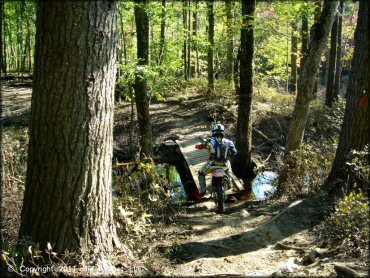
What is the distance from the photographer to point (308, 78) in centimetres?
883

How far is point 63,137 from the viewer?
3791mm

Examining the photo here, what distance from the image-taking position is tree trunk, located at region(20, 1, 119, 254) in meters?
3.71

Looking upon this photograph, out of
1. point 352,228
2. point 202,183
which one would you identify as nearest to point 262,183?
point 202,183

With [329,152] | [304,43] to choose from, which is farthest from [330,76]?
[329,152]

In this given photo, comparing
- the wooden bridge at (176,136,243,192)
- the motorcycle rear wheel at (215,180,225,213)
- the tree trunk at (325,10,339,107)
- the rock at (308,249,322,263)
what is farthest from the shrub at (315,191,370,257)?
the tree trunk at (325,10,339,107)

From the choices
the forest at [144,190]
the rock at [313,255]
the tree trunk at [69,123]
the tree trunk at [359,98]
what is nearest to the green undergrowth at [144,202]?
the forest at [144,190]

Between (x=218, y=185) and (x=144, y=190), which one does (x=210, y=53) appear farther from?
(x=144, y=190)

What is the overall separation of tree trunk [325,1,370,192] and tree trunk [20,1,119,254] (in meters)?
4.34

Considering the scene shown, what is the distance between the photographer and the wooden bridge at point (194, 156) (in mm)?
11415

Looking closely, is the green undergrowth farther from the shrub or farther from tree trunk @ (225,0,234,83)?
tree trunk @ (225,0,234,83)

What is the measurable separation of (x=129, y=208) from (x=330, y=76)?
51.8 ft

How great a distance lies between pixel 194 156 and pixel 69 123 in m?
10.0

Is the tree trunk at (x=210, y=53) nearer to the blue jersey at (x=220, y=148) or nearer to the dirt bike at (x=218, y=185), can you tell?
the blue jersey at (x=220, y=148)

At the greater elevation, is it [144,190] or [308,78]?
[308,78]
